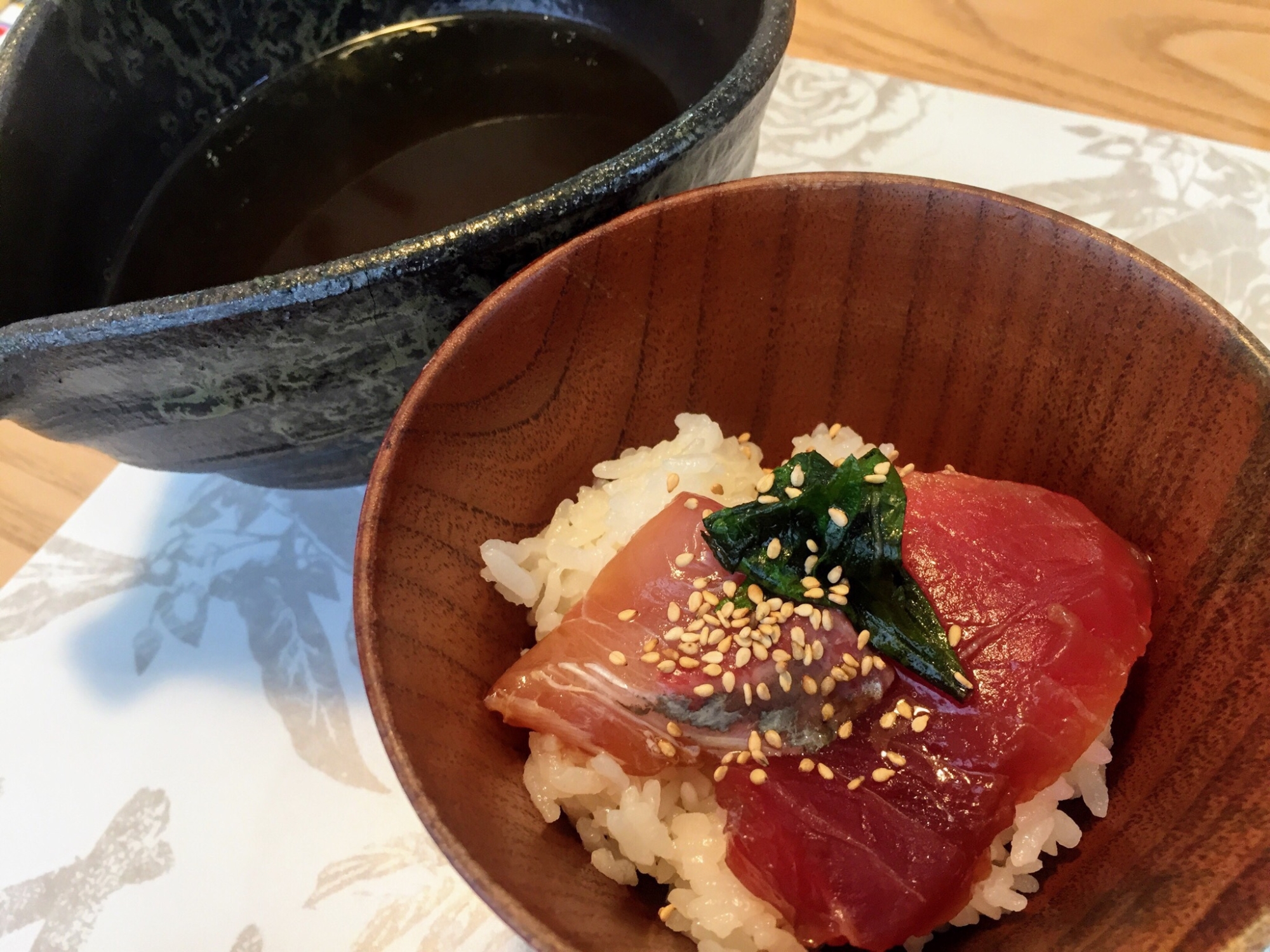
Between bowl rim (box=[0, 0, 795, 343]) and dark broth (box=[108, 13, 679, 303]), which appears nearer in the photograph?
bowl rim (box=[0, 0, 795, 343])

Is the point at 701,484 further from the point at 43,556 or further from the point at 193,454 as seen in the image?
the point at 43,556

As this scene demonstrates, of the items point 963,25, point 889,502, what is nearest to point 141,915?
point 889,502

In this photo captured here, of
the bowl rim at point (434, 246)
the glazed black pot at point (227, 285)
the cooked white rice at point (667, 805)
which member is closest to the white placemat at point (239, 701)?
the glazed black pot at point (227, 285)

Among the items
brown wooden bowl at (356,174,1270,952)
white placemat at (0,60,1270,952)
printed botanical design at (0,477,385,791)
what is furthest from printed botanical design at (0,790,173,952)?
brown wooden bowl at (356,174,1270,952)

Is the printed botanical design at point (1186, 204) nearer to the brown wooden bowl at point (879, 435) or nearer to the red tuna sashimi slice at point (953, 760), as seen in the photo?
the brown wooden bowl at point (879, 435)

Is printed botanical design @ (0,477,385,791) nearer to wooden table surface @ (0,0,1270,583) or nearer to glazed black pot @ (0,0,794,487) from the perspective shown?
glazed black pot @ (0,0,794,487)

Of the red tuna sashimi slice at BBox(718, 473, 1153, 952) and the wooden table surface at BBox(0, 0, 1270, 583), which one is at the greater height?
the wooden table surface at BBox(0, 0, 1270, 583)
